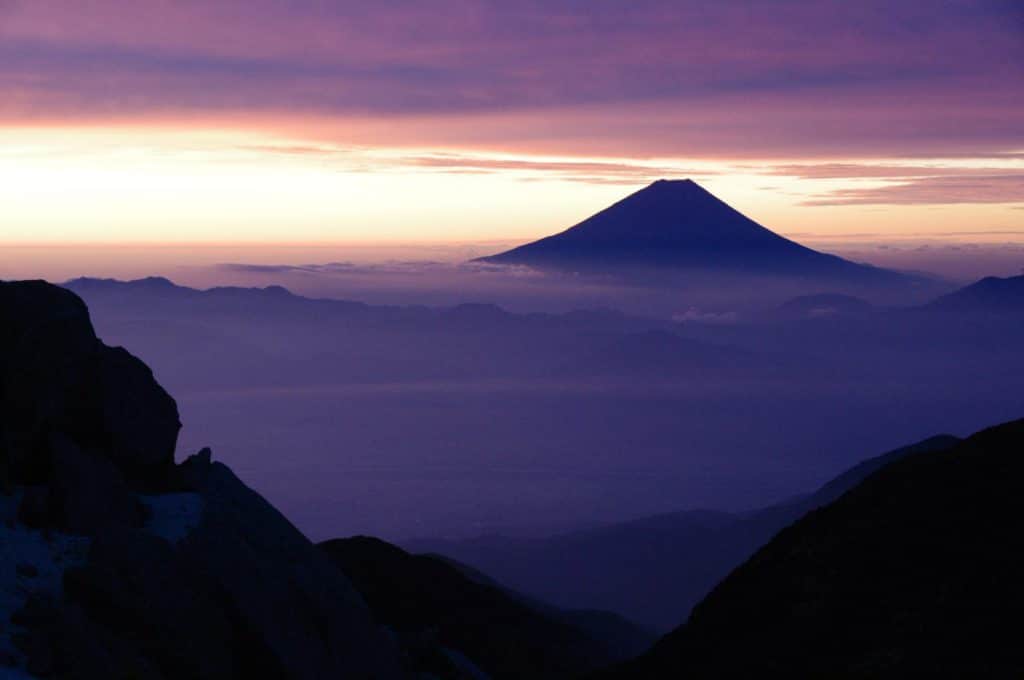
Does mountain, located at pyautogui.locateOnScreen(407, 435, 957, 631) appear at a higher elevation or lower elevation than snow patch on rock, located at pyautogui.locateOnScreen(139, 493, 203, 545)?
lower

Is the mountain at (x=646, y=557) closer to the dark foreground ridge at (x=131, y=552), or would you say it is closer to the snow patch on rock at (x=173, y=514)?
the dark foreground ridge at (x=131, y=552)

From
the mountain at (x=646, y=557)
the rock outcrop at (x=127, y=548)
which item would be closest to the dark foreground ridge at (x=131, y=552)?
the rock outcrop at (x=127, y=548)

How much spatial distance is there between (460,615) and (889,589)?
66.8ft

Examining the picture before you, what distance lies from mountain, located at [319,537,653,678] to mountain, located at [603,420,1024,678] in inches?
368

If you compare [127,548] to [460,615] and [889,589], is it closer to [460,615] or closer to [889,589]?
[889,589]

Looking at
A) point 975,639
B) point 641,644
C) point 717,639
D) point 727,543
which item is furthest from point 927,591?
point 727,543

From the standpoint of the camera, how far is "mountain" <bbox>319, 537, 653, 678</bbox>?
39344mm

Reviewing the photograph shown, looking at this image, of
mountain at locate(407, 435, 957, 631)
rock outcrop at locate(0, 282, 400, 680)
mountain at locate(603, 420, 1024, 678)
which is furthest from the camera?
mountain at locate(407, 435, 957, 631)

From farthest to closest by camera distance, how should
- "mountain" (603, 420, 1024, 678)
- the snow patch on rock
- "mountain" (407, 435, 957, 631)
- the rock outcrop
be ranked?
"mountain" (407, 435, 957, 631)
"mountain" (603, 420, 1024, 678)
the snow patch on rock
the rock outcrop

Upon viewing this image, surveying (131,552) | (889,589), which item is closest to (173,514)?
(131,552)

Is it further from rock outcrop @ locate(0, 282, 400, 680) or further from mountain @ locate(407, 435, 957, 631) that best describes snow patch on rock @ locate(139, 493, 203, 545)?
mountain @ locate(407, 435, 957, 631)

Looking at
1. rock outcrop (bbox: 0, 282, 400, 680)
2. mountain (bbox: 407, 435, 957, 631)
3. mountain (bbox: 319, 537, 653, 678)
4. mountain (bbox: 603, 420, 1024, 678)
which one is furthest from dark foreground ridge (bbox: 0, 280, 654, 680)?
mountain (bbox: 407, 435, 957, 631)

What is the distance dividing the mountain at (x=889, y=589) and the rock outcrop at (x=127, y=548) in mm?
8380

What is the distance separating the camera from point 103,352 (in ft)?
76.6
